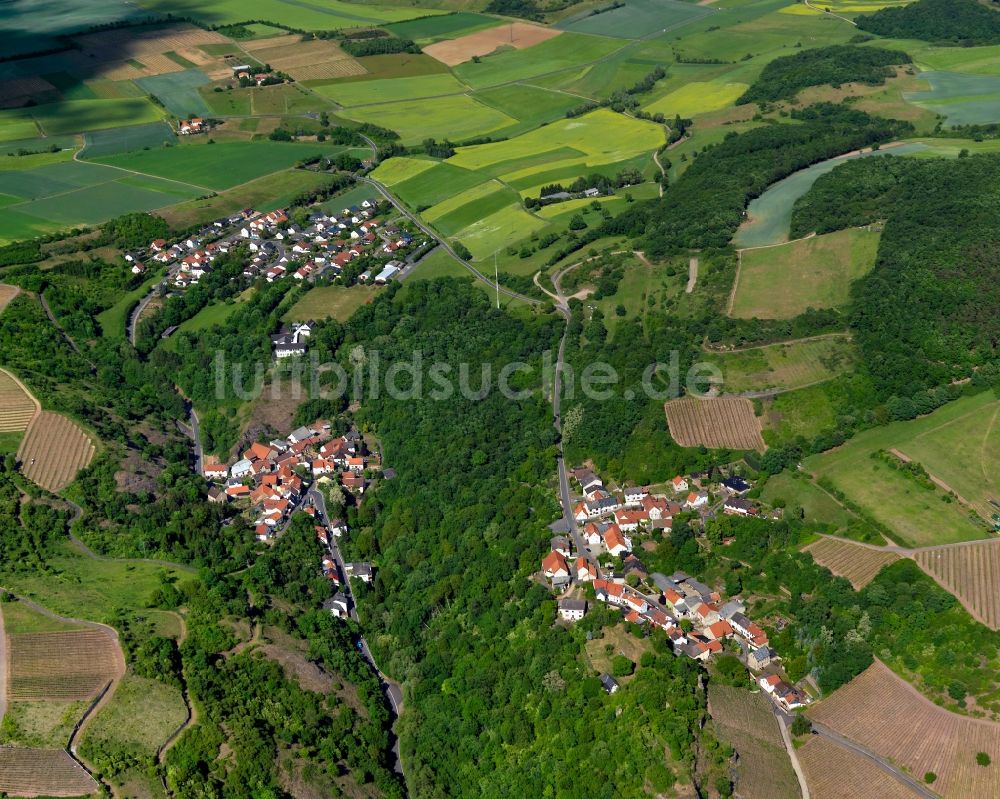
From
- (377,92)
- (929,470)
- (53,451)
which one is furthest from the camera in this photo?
(377,92)

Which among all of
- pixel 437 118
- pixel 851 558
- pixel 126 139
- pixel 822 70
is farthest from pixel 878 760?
pixel 126 139

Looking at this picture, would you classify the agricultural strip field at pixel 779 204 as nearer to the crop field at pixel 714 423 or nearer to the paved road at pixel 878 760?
the crop field at pixel 714 423

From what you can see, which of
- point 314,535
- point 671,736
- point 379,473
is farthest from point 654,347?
point 671,736

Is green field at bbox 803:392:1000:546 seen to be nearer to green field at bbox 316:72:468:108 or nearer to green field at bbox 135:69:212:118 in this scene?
green field at bbox 316:72:468:108

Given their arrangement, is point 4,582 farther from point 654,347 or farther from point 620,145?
point 620,145

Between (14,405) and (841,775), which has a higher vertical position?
(14,405)

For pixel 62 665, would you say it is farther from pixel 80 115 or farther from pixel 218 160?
pixel 80 115

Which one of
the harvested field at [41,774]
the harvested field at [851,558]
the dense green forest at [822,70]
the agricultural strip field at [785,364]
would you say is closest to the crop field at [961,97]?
the dense green forest at [822,70]
